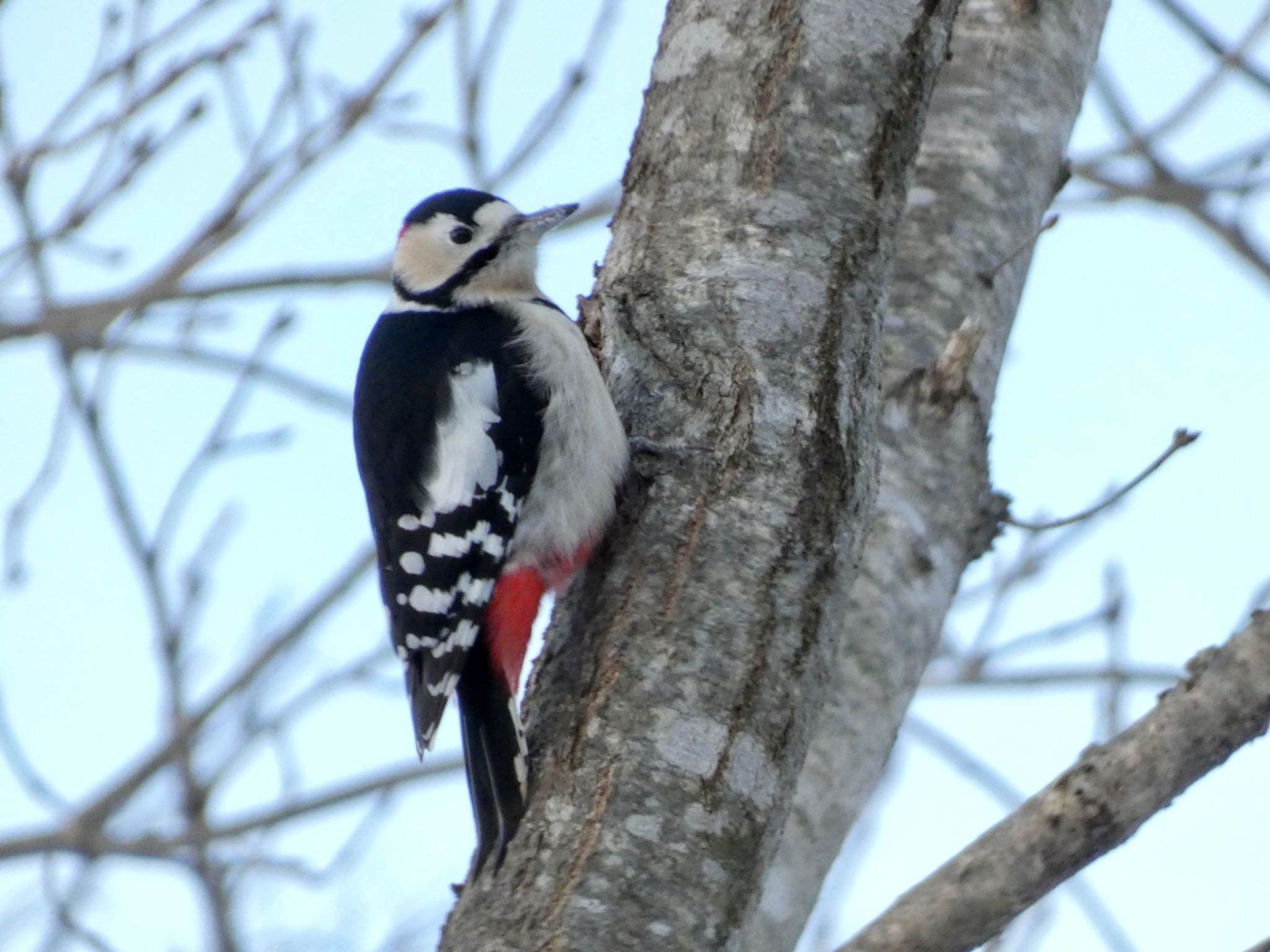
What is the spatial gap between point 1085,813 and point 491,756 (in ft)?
2.84

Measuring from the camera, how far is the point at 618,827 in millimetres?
1883

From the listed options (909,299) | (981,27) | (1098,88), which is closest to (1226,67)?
(1098,88)

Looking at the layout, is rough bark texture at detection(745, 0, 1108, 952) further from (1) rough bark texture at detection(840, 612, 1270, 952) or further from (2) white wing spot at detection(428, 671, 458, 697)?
(1) rough bark texture at detection(840, 612, 1270, 952)

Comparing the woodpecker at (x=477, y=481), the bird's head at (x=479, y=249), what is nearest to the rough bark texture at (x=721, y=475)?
the woodpecker at (x=477, y=481)

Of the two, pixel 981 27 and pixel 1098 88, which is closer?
pixel 981 27

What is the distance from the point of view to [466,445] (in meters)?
3.02

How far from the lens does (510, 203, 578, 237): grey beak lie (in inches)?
143

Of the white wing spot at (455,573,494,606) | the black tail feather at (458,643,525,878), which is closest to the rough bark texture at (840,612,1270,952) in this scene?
the black tail feather at (458,643,525,878)

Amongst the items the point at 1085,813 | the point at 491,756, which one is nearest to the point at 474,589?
the point at 491,756

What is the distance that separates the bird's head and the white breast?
16.7 inches

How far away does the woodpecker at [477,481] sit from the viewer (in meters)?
2.66

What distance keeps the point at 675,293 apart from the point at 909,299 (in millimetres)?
734

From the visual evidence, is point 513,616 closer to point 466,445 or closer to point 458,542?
point 458,542

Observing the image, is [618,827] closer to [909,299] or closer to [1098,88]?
[909,299]
